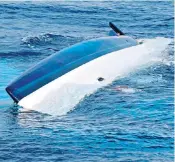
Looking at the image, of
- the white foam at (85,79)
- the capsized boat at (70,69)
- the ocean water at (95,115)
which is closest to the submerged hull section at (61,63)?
the capsized boat at (70,69)

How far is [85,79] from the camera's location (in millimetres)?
19406

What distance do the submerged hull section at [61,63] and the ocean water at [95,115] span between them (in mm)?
574

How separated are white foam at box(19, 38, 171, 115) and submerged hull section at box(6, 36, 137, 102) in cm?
16

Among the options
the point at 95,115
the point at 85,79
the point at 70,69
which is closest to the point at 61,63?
the point at 70,69

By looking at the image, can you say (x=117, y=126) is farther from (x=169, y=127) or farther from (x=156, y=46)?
(x=156, y=46)

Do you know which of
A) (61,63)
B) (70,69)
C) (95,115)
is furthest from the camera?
(61,63)

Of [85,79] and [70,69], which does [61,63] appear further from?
[85,79]

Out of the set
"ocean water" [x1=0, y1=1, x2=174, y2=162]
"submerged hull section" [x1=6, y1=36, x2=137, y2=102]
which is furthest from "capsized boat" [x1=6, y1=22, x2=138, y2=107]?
"ocean water" [x1=0, y1=1, x2=174, y2=162]

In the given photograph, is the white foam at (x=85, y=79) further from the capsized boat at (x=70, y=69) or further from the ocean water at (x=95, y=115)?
the ocean water at (x=95, y=115)

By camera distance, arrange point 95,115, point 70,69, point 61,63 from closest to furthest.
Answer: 1. point 95,115
2. point 70,69
3. point 61,63

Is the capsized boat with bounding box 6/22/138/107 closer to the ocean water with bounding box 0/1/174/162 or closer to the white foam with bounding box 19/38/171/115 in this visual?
the white foam with bounding box 19/38/171/115

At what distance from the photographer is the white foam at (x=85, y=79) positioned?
17.1 metres

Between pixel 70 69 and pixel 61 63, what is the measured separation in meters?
0.45

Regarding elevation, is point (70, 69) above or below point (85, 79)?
above
